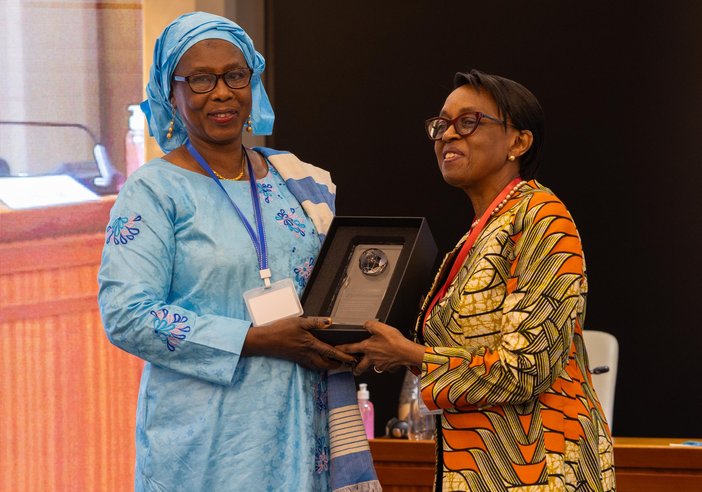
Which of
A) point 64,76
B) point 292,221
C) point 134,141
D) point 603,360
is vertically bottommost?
point 603,360

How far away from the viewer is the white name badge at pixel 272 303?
2342 mm

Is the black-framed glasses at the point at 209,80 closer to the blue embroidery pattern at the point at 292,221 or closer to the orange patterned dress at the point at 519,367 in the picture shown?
the blue embroidery pattern at the point at 292,221

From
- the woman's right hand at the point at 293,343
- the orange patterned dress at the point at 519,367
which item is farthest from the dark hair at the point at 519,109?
the woman's right hand at the point at 293,343

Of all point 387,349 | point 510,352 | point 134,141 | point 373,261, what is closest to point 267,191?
point 373,261

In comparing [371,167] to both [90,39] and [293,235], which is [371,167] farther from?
[293,235]

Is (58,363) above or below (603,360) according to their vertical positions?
above

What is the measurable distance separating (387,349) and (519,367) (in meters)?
0.29

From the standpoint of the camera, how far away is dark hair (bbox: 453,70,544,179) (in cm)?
233

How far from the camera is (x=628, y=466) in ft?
12.6

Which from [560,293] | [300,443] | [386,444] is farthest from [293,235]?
[386,444]

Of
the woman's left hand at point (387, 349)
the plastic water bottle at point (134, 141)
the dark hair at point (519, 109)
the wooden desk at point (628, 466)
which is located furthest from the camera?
the plastic water bottle at point (134, 141)

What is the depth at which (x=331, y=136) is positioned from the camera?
634 cm

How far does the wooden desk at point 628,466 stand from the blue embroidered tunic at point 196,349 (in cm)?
160

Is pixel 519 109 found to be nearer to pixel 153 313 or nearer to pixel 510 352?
pixel 510 352
